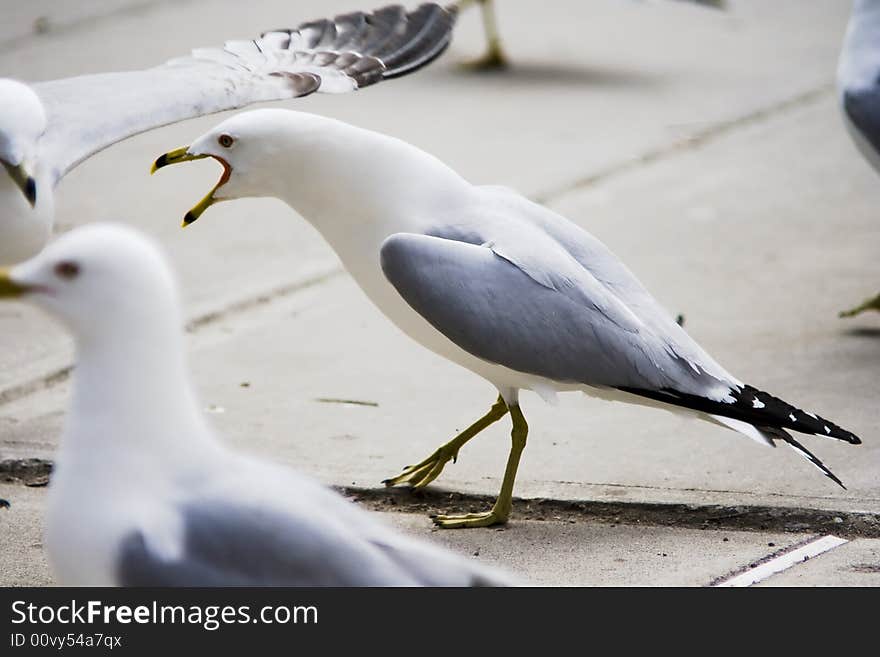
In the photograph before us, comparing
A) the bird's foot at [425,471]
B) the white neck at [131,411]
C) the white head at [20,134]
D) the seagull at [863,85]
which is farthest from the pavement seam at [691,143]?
the white neck at [131,411]

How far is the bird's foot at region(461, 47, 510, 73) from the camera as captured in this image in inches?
384

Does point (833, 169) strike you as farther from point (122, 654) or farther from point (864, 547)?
point (122, 654)

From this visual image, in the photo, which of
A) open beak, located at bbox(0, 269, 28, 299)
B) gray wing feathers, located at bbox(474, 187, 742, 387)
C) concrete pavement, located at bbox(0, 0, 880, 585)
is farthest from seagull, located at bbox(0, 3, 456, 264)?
open beak, located at bbox(0, 269, 28, 299)

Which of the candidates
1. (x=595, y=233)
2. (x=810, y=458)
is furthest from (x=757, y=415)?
(x=595, y=233)

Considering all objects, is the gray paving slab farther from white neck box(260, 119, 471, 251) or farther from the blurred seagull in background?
the blurred seagull in background

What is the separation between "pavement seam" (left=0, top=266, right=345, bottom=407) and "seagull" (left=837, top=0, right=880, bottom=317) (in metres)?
1.97

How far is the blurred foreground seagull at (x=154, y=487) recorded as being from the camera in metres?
2.68

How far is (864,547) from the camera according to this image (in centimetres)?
389

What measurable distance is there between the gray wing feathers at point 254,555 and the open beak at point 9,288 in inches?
18.0

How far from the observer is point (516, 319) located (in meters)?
4.01

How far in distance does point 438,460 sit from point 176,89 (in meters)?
1.50

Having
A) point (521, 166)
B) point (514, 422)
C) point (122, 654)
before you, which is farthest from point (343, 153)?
point (521, 166)

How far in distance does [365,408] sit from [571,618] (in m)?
1.92

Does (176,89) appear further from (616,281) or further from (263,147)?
(616,281)
